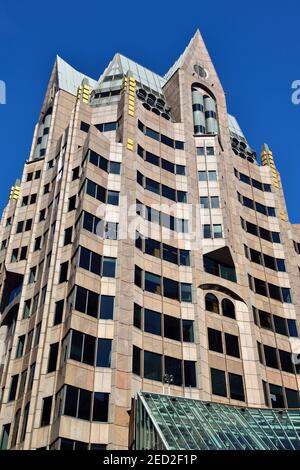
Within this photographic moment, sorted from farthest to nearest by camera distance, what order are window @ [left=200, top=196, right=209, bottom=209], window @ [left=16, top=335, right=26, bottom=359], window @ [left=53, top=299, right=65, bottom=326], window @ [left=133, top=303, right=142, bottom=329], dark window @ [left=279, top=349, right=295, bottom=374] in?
window @ [left=200, top=196, right=209, bottom=209] < dark window @ [left=279, top=349, right=295, bottom=374] < window @ [left=16, top=335, right=26, bottom=359] < window @ [left=133, top=303, right=142, bottom=329] < window @ [left=53, top=299, right=65, bottom=326]

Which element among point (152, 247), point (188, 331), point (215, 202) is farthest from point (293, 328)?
point (152, 247)

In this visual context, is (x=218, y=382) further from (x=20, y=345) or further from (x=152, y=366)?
(x=20, y=345)

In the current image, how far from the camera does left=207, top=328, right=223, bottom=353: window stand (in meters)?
53.2

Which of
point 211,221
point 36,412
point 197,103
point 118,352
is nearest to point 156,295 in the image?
point 118,352

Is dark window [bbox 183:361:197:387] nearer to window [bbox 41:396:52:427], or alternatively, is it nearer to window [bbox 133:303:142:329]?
window [bbox 133:303:142:329]

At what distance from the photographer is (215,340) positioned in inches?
2119

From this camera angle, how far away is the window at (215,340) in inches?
2094

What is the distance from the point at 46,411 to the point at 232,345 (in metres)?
20.1

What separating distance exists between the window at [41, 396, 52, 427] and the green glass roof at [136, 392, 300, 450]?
25.0 feet

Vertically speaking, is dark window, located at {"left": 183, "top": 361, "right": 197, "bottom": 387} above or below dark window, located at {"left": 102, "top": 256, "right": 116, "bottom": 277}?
below

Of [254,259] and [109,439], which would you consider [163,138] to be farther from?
[109,439]

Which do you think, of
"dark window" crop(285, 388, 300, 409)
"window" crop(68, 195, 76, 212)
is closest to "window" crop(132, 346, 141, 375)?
"window" crop(68, 195, 76, 212)

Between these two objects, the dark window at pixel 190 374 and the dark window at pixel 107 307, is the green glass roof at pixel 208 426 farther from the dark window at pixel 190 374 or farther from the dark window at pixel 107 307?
the dark window at pixel 107 307

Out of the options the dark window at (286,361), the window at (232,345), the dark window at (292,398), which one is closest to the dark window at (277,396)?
the dark window at (292,398)
